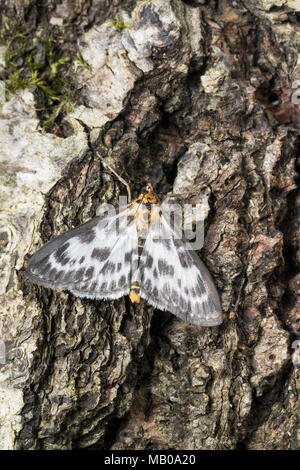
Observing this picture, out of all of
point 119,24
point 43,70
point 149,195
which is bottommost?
point 149,195

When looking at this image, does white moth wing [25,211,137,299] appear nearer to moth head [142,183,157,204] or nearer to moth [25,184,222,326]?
moth [25,184,222,326]

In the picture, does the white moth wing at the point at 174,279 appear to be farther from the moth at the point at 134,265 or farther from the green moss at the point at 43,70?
the green moss at the point at 43,70

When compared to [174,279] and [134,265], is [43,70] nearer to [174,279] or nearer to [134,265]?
[134,265]

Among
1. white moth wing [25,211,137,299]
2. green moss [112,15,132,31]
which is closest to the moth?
white moth wing [25,211,137,299]

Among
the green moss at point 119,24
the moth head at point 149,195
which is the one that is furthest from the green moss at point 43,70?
the moth head at point 149,195

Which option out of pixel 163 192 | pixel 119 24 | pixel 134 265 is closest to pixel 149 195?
pixel 163 192
